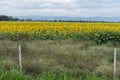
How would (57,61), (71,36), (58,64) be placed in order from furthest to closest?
(71,36) → (57,61) → (58,64)

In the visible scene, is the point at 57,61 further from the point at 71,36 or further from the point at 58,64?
the point at 71,36

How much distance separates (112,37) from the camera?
2275 cm

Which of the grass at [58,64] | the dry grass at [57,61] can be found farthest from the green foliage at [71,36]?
the dry grass at [57,61]

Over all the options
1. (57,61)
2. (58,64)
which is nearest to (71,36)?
(57,61)

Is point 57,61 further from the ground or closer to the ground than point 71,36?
further from the ground

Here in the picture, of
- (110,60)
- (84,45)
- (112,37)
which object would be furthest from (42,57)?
(112,37)

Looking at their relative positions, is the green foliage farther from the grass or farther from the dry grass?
the dry grass

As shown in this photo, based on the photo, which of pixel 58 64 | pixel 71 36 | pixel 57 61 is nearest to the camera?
Result: pixel 58 64

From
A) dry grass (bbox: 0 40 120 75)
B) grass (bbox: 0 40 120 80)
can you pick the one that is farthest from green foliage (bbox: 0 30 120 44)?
dry grass (bbox: 0 40 120 75)

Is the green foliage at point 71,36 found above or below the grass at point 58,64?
below

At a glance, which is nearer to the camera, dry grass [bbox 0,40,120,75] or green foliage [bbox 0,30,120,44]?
dry grass [bbox 0,40,120,75]

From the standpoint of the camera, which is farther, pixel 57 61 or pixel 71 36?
pixel 71 36

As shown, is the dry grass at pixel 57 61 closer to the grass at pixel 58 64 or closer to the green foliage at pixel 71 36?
the grass at pixel 58 64

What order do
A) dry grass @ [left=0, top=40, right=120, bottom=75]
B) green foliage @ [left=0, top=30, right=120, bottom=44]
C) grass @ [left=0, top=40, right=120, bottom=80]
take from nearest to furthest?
grass @ [left=0, top=40, right=120, bottom=80] → dry grass @ [left=0, top=40, right=120, bottom=75] → green foliage @ [left=0, top=30, right=120, bottom=44]
